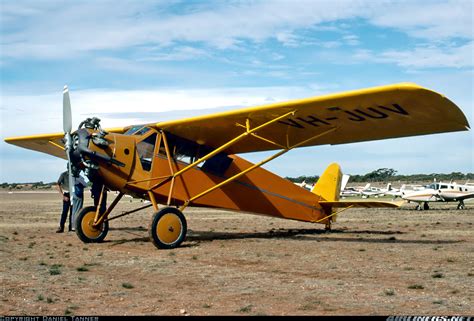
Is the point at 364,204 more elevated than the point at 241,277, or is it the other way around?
the point at 364,204

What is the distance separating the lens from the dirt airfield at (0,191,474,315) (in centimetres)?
619

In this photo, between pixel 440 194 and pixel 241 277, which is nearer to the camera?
pixel 241 277

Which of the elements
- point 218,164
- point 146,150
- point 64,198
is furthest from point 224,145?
point 64,198

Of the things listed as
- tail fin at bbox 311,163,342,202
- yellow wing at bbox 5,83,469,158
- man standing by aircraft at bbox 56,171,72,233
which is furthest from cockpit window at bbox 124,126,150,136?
tail fin at bbox 311,163,342,202

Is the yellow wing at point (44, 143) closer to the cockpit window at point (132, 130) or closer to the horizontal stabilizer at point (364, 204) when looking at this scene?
the cockpit window at point (132, 130)

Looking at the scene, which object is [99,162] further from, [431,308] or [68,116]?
[431,308]

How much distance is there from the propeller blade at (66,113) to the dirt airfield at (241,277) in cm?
258

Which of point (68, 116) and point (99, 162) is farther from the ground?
point (68, 116)

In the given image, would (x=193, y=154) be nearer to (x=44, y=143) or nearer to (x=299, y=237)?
(x=299, y=237)

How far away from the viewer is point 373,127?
12805 mm

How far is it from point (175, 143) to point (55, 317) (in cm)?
826

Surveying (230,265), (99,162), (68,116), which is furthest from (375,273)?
(68,116)

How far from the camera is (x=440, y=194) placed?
36.0 metres

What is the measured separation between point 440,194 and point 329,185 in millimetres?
21412
